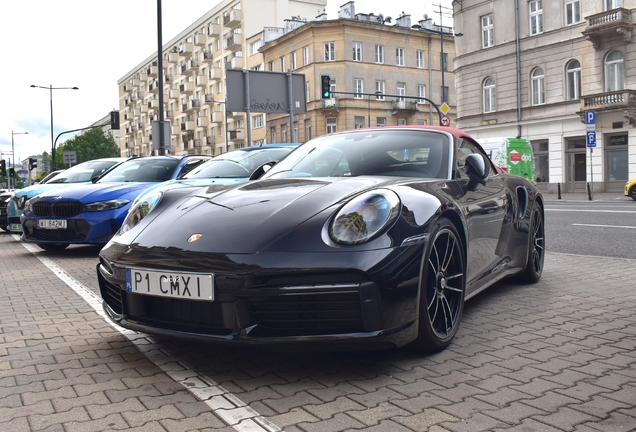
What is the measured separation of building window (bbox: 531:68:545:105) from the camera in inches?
1305

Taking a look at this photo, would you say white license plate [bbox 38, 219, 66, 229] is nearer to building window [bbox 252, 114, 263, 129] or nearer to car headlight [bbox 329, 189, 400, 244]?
car headlight [bbox 329, 189, 400, 244]

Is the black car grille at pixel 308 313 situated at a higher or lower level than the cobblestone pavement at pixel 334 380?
higher

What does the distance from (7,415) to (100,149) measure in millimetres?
94251

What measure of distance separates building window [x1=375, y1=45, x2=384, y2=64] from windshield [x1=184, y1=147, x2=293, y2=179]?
45.0 metres

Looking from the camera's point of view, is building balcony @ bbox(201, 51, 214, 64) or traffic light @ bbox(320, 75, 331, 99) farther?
building balcony @ bbox(201, 51, 214, 64)

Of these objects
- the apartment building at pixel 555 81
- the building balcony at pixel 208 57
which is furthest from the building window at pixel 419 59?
the building balcony at pixel 208 57

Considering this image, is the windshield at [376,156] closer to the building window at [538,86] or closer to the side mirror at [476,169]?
the side mirror at [476,169]

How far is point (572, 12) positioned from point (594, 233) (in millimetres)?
24621

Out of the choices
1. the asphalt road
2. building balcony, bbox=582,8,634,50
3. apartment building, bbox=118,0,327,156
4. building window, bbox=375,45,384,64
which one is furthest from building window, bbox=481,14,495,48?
the asphalt road

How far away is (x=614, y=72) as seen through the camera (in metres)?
29.8

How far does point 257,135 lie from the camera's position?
195 feet

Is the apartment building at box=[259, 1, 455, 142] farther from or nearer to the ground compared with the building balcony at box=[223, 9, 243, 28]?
nearer to the ground

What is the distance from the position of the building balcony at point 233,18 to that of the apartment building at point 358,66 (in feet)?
20.4

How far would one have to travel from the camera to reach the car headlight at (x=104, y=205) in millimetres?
8211
